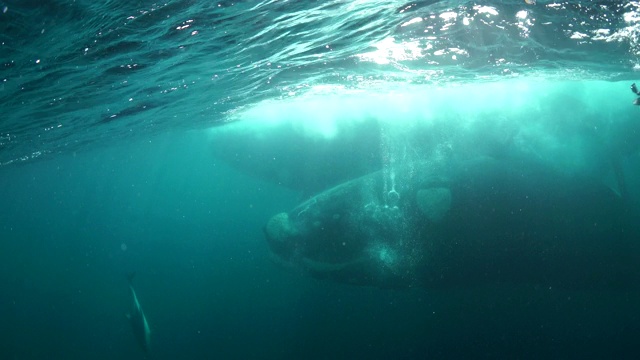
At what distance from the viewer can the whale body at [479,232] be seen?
48.0 ft

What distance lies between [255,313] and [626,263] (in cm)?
2480

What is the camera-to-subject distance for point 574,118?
2003 cm

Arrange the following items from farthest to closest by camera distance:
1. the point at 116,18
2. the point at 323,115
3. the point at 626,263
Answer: the point at 323,115 → the point at 626,263 → the point at 116,18

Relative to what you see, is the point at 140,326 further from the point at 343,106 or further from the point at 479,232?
the point at 343,106

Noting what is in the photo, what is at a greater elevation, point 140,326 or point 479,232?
point 479,232

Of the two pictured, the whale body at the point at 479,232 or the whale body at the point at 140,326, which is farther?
the whale body at the point at 140,326

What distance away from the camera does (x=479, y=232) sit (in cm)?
1493

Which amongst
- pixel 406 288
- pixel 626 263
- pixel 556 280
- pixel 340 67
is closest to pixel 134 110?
pixel 340 67

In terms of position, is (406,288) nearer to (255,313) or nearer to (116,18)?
(116,18)

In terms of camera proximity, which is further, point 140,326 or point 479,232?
point 140,326

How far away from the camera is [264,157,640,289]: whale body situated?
576 inches

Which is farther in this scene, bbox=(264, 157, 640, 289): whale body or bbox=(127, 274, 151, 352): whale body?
bbox=(127, 274, 151, 352): whale body

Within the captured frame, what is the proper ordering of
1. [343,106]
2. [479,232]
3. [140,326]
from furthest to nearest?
[343,106], [140,326], [479,232]

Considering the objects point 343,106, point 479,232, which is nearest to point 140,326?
point 479,232
